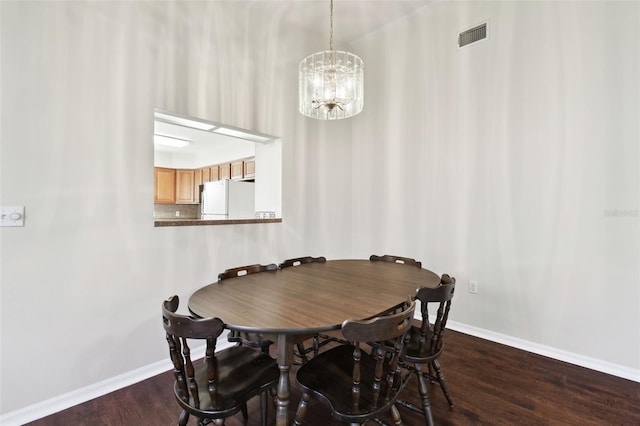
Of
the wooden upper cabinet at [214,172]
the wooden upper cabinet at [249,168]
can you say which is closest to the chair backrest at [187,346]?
the wooden upper cabinet at [249,168]

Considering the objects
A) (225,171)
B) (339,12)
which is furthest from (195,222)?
(225,171)

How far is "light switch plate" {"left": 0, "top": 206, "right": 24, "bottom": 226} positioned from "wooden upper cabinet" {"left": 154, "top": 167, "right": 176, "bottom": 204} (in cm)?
487

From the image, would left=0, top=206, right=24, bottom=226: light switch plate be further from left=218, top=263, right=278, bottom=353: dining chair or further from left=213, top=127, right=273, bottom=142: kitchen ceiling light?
left=213, top=127, right=273, bottom=142: kitchen ceiling light

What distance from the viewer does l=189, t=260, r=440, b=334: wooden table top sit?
125 cm

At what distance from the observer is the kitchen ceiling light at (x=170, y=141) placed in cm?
530

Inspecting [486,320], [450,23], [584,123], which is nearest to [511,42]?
[450,23]

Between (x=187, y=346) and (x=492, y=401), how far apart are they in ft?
6.20

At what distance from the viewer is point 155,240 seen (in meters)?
2.30

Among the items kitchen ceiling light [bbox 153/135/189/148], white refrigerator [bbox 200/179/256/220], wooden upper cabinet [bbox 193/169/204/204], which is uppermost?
kitchen ceiling light [bbox 153/135/189/148]

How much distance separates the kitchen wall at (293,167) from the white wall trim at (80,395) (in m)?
0.01

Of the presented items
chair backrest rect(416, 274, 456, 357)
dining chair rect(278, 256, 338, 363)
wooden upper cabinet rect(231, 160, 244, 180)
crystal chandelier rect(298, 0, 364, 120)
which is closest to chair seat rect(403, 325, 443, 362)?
chair backrest rect(416, 274, 456, 357)

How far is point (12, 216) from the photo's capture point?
1.71m

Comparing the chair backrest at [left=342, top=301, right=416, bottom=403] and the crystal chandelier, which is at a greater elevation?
the crystal chandelier

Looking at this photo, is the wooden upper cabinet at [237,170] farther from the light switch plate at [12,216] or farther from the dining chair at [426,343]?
the dining chair at [426,343]
